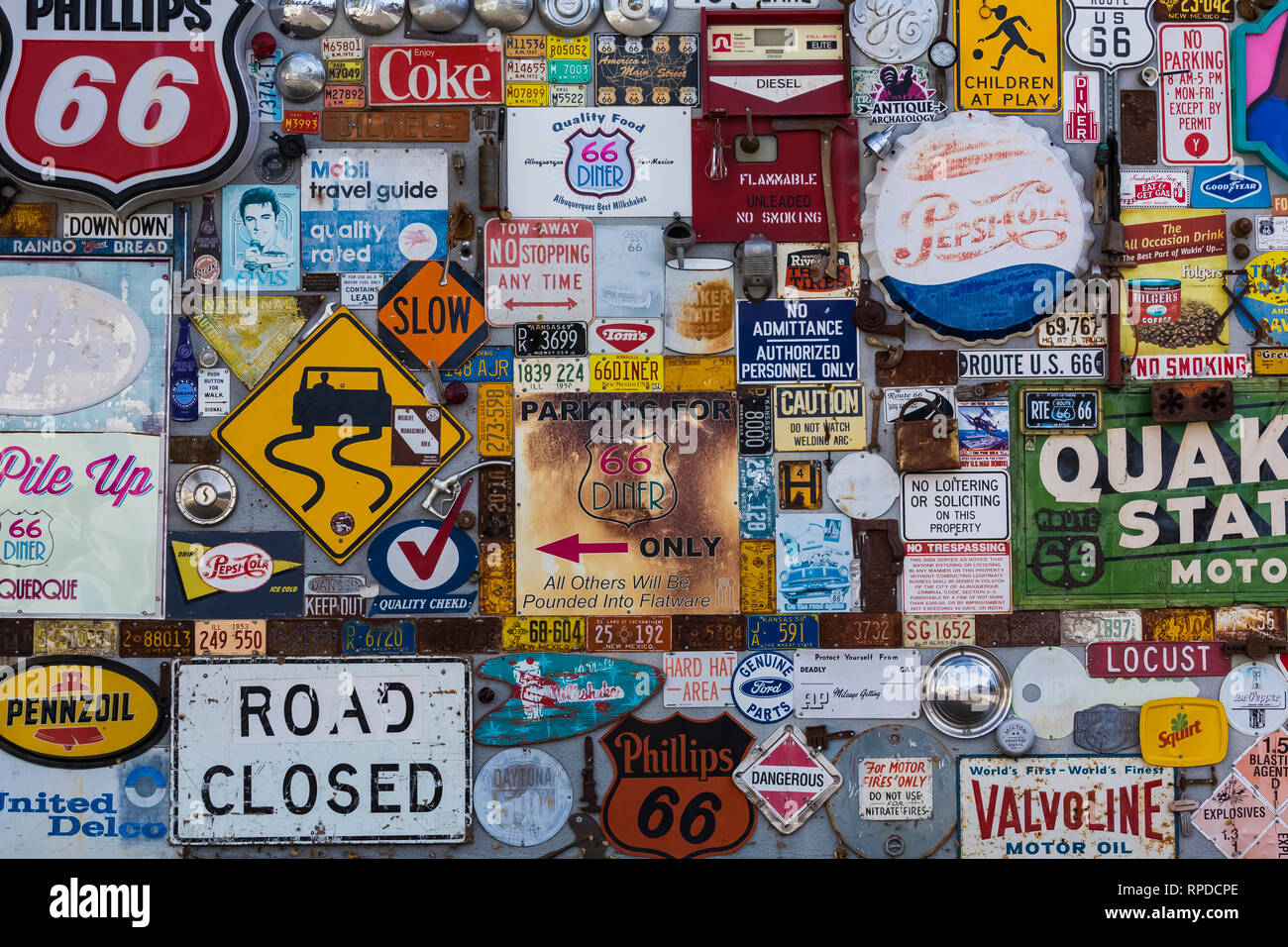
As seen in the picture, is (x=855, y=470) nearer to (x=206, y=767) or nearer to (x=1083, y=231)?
(x=1083, y=231)

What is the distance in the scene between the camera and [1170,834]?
15.5 feet

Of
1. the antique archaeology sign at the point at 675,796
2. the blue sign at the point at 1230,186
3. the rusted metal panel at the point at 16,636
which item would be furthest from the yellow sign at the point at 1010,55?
the rusted metal panel at the point at 16,636

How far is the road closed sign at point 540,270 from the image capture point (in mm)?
4750

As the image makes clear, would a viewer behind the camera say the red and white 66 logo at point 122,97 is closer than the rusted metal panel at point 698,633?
Yes

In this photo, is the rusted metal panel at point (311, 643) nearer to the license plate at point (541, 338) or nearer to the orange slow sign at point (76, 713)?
the orange slow sign at point (76, 713)

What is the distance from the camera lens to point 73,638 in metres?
4.68

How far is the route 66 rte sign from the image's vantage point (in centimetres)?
479

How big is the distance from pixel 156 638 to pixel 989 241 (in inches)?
158

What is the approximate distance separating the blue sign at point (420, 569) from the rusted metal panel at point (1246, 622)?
3271 mm

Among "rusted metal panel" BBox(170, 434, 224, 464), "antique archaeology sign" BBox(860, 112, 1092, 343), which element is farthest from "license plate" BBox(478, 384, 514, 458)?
"antique archaeology sign" BBox(860, 112, 1092, 343)

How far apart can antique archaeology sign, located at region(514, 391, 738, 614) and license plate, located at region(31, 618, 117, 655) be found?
178 centimetres

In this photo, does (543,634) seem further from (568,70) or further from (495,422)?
(568,70)

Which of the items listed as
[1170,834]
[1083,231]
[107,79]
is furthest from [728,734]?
[107,79]

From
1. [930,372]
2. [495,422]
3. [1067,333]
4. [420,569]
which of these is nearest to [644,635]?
[420,569]
